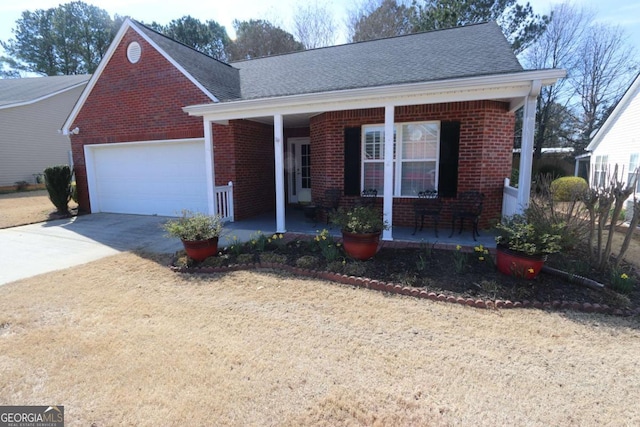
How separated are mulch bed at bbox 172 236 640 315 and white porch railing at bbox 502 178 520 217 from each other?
111 cm

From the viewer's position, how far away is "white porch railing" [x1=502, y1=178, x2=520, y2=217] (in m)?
5.95

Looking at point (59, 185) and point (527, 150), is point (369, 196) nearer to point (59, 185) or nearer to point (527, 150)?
point (527, 150)

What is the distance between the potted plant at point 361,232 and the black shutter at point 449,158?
8.34 ft

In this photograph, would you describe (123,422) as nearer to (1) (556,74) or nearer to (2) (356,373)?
(2) (356,373)

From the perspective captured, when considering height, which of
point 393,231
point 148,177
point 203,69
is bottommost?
point 393,231

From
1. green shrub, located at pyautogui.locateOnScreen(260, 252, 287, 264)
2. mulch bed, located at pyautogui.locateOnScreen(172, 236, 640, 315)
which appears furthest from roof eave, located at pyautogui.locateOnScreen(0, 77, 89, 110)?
green shrub, located at pyautogui.locateOnScreen(260, 252, 287, 264)

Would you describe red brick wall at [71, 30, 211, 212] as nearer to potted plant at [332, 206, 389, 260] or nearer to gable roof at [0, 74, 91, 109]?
potted plant at [332, 206, 389, 260]

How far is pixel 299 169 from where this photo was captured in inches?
426

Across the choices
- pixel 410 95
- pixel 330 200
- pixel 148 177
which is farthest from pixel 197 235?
Result: pixel 148 177

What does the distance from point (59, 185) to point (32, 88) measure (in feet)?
44.1

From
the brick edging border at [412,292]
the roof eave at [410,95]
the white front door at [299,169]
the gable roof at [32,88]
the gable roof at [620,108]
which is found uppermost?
the gable roof at [32,88]

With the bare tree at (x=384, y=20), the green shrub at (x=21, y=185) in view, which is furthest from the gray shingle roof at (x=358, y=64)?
the bare tree at (x=384, y=20)

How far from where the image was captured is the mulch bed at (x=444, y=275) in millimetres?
3926

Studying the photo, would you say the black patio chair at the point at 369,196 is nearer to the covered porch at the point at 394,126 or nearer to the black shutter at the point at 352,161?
the black shutter at the point at 352,161
